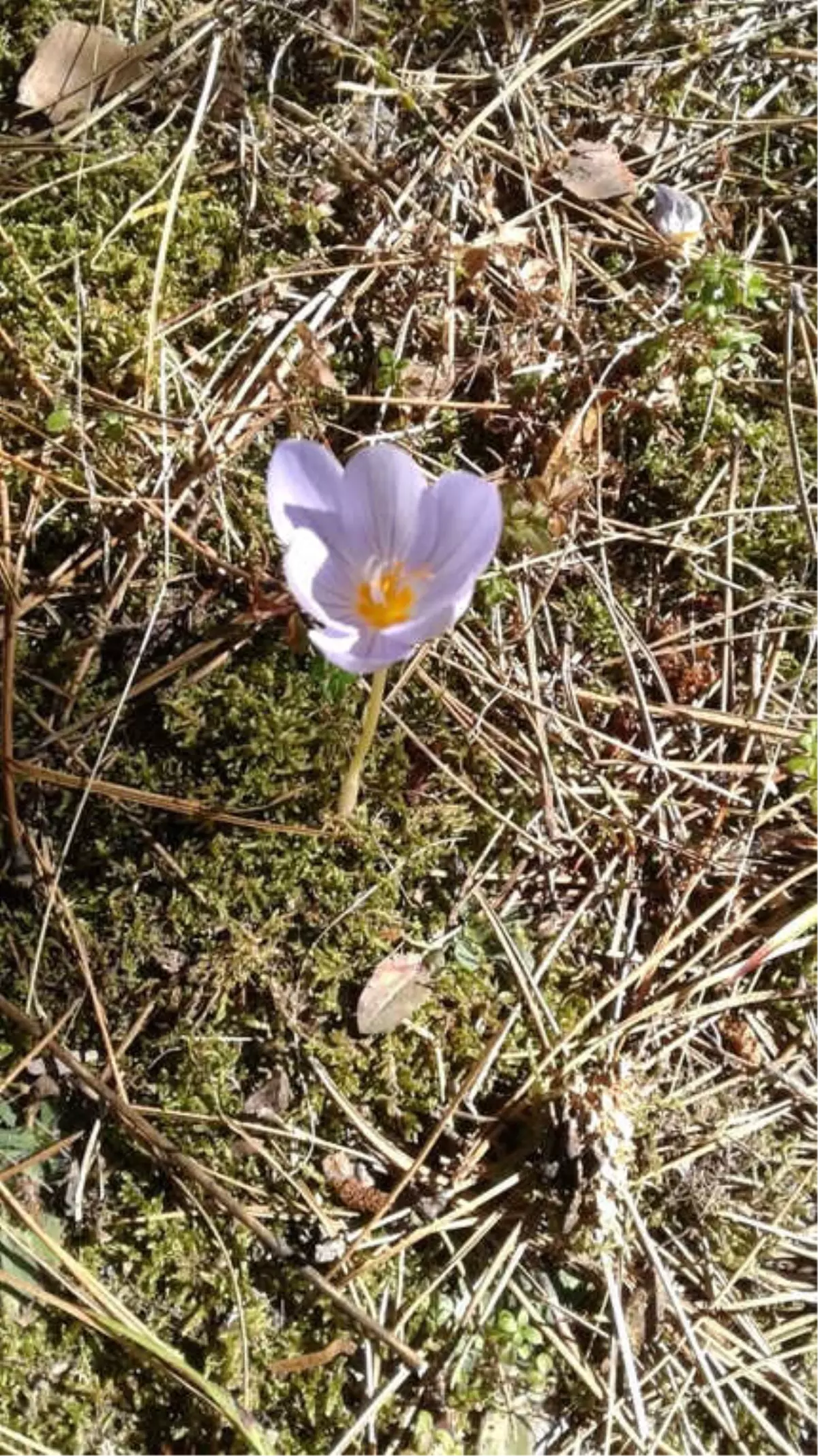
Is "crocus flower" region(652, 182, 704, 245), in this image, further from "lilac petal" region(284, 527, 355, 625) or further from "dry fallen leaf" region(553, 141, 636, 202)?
"lilac petal" region(284, 527, 355, 625)

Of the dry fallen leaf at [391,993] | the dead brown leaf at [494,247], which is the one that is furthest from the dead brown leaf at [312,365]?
the dry fallen leaf at [391,993]

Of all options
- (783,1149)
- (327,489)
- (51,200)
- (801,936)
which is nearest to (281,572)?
(327,489)

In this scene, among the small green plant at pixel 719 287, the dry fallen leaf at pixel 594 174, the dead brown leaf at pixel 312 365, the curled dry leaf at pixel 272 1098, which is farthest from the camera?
the dry fallen leaf at pixel 594 174

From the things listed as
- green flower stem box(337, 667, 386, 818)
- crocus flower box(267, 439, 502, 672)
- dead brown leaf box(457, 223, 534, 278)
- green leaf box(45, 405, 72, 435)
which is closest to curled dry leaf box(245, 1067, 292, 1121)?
green flower stem box(337, 667, 386, 818)

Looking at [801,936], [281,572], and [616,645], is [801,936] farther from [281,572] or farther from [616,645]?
[281,572]

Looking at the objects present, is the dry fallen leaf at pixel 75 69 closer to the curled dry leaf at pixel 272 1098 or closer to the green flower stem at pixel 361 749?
the green flower stem at pixel 361 749

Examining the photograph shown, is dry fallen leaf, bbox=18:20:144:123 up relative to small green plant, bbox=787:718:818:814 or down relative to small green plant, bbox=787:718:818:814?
up
